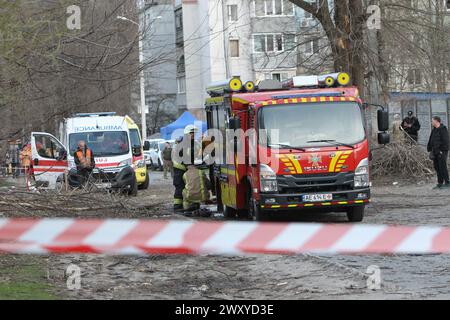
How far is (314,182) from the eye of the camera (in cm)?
1491

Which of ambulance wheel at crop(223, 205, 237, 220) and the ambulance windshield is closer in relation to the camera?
ambulance wheel at crop(223, 205, 237, 220)

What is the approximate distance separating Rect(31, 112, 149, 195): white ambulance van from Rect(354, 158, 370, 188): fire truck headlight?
12363 mm

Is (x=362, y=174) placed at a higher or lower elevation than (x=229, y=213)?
higher

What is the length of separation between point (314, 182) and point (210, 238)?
8.22 m

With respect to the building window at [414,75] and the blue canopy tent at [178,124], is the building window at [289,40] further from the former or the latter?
the blue canopy tent at [178,124]

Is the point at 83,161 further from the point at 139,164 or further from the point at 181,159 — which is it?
the point at 181,159

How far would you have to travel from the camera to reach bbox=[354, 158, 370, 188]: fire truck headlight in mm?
15109

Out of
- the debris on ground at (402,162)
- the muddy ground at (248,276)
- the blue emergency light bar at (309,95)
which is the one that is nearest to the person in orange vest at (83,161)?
the debris on ground at (402,162)

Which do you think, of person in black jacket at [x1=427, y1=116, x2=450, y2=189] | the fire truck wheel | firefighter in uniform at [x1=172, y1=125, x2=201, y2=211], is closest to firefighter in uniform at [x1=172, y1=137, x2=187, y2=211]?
firefighter in uniform at [x1=172, y1=125, x2=201, y2=211]

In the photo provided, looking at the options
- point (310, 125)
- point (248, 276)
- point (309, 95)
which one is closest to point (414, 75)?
point (309, 95)

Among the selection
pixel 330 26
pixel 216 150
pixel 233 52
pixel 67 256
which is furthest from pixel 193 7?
pixel 67 256

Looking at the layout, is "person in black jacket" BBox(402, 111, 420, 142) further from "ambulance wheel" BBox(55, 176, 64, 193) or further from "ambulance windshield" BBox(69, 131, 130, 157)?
"ambulance wheel" BBox(55, 176, 64, 193)

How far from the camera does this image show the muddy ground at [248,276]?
8914 mm

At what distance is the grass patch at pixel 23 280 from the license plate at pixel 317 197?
534 centimetres
